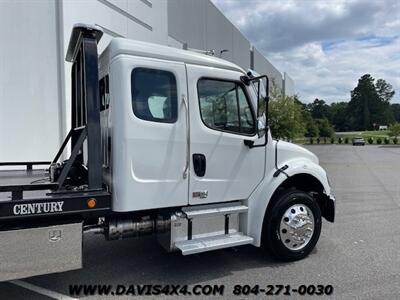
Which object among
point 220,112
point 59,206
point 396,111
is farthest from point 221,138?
point 396,111

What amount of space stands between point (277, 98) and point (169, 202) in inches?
1046

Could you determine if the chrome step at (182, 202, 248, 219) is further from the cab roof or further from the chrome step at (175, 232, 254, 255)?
the cab roof

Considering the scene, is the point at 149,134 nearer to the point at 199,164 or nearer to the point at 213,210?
the point at 199,164

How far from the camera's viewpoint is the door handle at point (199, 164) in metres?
4.30

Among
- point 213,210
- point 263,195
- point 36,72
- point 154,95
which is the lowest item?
point 213,210

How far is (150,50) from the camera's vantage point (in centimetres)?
411

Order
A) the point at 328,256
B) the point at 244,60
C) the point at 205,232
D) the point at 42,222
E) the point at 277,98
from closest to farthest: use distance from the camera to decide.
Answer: the point at 42,222, the point at 205,232, the point at 328,256, the point at 277,98, the point at 244,60

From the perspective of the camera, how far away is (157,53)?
414 cm

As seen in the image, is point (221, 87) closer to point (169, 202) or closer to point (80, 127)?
point (169, 202)

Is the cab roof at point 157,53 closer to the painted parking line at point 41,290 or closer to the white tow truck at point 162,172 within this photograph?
the white tow truck at point 162,172

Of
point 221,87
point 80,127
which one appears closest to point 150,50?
point 221,87

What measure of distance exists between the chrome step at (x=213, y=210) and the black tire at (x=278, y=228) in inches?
15.7

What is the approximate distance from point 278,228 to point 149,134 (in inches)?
83.6

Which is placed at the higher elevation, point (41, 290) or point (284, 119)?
point (284, 119)
